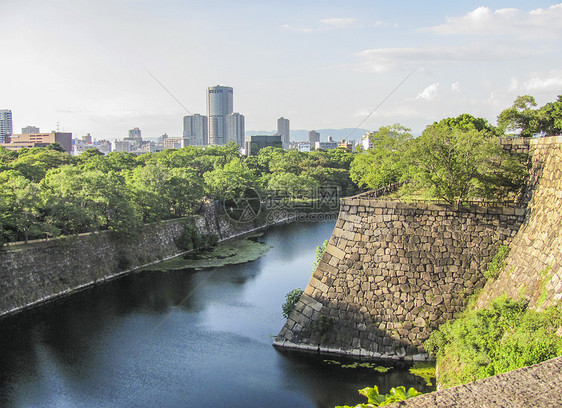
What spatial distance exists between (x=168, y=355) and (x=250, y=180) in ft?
94.2

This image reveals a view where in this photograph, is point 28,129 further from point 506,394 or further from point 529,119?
point 506,394

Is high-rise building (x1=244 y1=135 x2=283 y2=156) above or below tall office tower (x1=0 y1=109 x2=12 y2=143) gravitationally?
below

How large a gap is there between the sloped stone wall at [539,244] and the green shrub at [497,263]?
176 millimetres

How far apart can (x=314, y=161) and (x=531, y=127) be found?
3892 cm

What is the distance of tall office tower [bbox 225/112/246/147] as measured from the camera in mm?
179250

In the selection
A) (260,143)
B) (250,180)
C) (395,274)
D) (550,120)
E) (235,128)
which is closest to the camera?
(395,274)

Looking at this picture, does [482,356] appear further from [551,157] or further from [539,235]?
[551,157]

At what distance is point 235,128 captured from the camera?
7362 inches

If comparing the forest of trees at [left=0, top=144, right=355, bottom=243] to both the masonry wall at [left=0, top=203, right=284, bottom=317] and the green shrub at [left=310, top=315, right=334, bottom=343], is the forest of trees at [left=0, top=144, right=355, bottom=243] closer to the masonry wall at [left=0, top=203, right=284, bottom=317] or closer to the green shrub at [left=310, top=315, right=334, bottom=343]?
the masonry wall at [left=0, top=203, right=284, bottom=317]

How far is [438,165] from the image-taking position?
15.2 meters

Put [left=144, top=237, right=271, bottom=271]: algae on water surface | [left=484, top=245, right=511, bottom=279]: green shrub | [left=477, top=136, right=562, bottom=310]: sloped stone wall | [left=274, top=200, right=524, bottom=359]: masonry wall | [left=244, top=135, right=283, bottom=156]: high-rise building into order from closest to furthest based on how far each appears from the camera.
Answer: [left=477, top=136, right=562, bottom=310]: sloped stone wall
[left=484, top=245, right=511, bottom=279]: green shrub
[left=274, top=200, right=524, bottom=359]: masonry wall
[left=144, top=237, right=271, bottom=271]: algae on water surface
[left=244, top=135, right=283, bottom=156]: high-rise building

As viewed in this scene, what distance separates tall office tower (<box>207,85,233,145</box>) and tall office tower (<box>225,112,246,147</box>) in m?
4.30

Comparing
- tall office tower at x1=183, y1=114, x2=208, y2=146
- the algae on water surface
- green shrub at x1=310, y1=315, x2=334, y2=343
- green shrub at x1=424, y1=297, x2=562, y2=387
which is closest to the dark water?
green shrub at x1=310, y1=315, x2=334, y2=343

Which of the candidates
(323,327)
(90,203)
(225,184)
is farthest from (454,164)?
(225,184)
